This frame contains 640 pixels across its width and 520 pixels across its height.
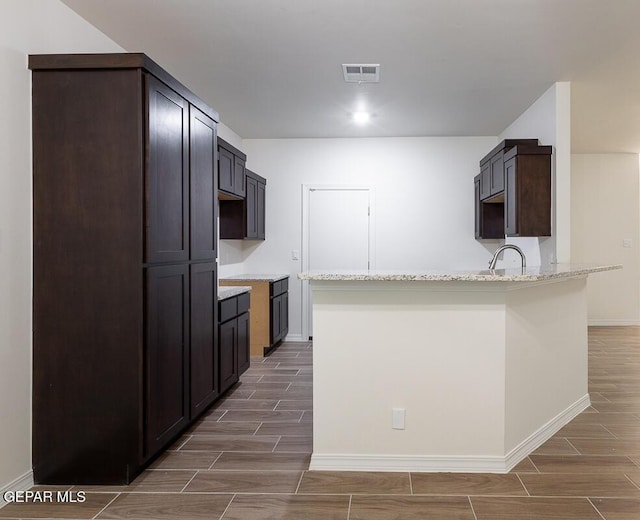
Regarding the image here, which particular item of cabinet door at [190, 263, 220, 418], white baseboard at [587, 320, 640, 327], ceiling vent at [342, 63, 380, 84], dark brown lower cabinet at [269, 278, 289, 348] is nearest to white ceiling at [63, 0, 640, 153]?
ceiling vent at [342, 63, 380, 84]

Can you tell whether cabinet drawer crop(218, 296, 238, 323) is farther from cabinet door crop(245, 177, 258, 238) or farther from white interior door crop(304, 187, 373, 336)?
white interior door crop(304, 187, 373, 336)

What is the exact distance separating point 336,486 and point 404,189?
4.54 metres

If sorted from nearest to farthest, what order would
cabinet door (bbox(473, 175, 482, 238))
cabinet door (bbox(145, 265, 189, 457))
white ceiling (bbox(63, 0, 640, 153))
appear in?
cabinet door (bbox(145, 265, 189, 457))
white ceiling (bbox(63, 0, 640, 153))
cabinet door (bbox(473, 175, 482, 238))

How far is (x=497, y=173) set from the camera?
499cm

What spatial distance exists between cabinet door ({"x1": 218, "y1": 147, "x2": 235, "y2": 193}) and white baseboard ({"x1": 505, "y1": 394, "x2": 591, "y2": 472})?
10.4 ft

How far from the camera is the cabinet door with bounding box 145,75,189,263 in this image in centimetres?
249

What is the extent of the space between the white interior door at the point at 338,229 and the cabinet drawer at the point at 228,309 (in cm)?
236

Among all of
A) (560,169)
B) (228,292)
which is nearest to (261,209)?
(228,292)

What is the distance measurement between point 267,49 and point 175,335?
2.13 m

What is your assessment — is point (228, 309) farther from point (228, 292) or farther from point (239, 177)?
point (239, 177)

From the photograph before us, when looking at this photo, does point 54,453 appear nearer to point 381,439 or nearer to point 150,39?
point 381,439

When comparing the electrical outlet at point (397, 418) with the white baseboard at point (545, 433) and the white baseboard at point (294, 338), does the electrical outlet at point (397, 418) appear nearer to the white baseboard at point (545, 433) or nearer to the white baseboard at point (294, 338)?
the white baseboard at point (545, 433)

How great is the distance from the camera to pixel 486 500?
2270mm

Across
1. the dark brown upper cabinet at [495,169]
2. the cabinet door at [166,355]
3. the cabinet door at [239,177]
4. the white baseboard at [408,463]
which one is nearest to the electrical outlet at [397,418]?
the white baseboard at [408,463]
